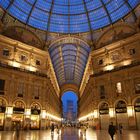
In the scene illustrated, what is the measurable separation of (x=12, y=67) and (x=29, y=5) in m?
15.4

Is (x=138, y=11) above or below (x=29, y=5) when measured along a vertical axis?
below

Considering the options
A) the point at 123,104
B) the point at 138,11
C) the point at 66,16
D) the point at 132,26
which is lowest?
the point at 123,104

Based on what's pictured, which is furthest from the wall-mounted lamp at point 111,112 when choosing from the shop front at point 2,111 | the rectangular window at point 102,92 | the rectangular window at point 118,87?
the shop front at point 2,111

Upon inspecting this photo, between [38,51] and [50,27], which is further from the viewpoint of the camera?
[50,27]

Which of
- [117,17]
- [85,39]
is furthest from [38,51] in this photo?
[117,17]

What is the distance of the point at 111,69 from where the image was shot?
38469 millimetres

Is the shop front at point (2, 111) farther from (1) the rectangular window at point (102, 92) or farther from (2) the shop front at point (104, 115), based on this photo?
(1) the rectangular window at point (102, 92)

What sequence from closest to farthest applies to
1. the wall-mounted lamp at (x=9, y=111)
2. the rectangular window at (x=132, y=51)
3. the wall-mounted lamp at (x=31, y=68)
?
the wall-mounted lamp at (x=9, y=111), the rectangular window at (x=132, y=51), the wall-mounted lamp at (x=31, y=68)

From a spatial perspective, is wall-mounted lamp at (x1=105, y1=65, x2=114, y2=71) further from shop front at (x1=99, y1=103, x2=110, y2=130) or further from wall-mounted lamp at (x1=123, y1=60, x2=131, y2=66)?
shop front at (x1=99, y1=103, x2=110, y2=130)

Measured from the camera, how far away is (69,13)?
43.9m

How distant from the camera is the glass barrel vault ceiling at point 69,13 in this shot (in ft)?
126

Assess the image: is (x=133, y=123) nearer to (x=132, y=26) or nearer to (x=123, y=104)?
(x=123, y=104)

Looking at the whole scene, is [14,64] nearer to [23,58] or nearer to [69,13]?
[23,58]

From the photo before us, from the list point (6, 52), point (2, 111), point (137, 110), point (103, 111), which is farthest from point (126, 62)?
point (2, 111)
